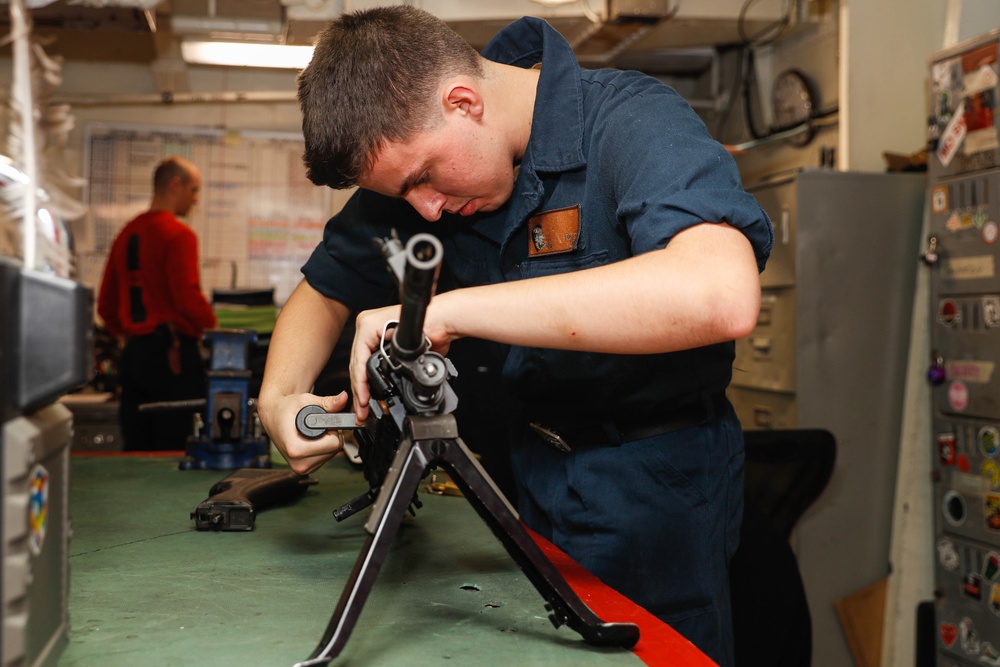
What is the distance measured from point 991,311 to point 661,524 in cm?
175

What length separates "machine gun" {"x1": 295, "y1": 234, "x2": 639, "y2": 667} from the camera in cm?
68

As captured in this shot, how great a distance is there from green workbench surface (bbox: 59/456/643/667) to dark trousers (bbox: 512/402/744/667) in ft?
0.46

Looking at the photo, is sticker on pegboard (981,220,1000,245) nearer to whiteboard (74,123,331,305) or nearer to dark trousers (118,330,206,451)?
dark trousers (118,330,206,451)

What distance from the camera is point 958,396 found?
252 cm

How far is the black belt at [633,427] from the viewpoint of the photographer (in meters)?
1.11

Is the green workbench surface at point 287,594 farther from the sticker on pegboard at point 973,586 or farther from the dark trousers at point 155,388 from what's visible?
the dark trousers at point 155,388

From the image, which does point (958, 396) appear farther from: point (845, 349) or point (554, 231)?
point (554, 231)

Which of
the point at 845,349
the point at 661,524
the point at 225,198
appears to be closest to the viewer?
the point at 661,524

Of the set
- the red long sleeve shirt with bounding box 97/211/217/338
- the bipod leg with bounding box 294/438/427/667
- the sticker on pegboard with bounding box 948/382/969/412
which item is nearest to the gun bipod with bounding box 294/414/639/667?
the bipod leg with bounding box 294/438/427/667

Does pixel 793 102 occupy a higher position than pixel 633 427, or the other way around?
pixel 793 102

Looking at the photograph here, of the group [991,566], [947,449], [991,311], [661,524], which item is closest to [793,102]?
[991,311]

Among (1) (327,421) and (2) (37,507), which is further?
(1) (327,421)

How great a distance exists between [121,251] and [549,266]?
9.37 feet

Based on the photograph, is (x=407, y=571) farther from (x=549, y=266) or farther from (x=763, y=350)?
(x=763, y=350)
